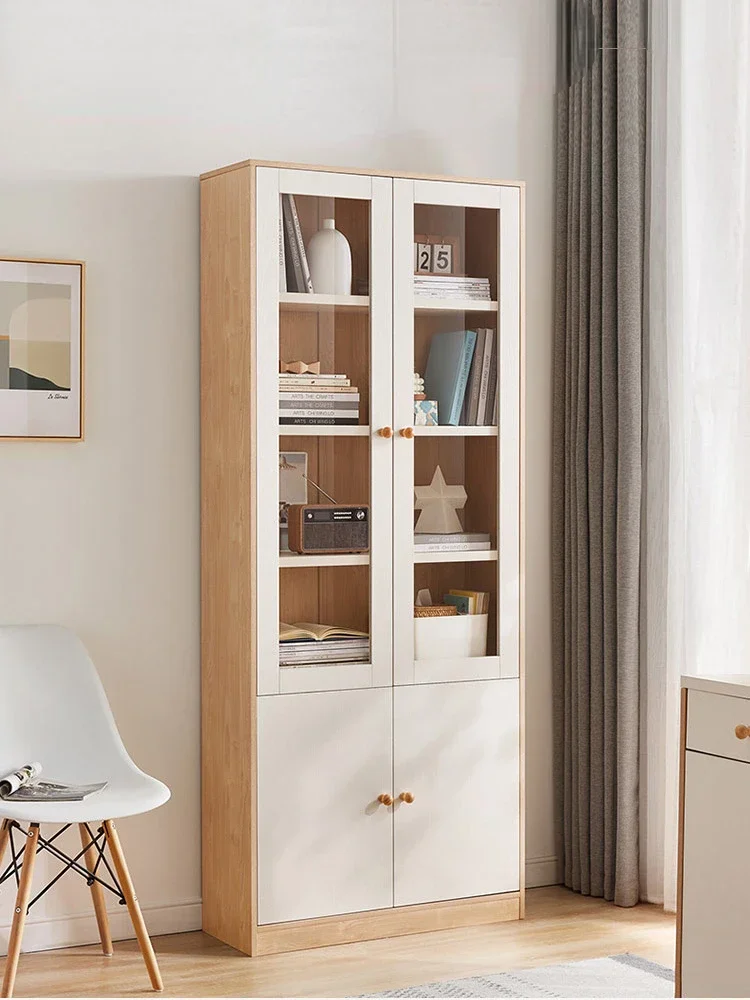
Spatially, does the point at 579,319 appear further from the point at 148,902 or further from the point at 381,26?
the point at 148,902

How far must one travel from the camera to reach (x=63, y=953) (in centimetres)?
360

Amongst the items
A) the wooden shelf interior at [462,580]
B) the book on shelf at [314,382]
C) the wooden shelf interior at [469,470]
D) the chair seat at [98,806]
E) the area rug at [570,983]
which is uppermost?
→ the book on shelf at [314,382]

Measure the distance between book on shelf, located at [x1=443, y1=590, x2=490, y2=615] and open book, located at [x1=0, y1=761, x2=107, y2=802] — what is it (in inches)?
41.6

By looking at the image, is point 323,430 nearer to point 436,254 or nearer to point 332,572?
point 332,572

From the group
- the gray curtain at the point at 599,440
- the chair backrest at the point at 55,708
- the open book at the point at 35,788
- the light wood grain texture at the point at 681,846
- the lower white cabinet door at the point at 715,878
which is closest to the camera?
the lower white cabinet door at the point at 715,878

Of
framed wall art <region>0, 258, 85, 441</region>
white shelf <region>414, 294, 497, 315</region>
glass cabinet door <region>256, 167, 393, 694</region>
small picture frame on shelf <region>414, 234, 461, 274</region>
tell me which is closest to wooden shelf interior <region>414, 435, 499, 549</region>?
glass cabinet door <region>256, 167, 393, 694</region>

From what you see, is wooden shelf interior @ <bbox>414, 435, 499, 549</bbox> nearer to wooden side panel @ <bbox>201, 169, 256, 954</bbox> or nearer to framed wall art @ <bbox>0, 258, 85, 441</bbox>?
wooden side panel @ <bbox>201, 169, 256, 954</bbox>

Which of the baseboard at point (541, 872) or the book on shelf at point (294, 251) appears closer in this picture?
the book on shelf at point (294, 251)

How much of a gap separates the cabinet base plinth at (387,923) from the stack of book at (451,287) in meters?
1.64

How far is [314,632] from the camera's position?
12.0 ft

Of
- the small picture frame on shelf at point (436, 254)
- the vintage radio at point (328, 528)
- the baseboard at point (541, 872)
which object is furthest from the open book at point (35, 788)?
the small picture frame on shelf at point (436, 254)

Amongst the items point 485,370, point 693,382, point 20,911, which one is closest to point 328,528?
point 485,370

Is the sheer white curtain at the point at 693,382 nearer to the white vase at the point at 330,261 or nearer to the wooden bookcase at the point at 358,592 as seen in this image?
the wooden bookcase at the point at 358,592

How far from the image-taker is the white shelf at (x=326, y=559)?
360 centimetres
